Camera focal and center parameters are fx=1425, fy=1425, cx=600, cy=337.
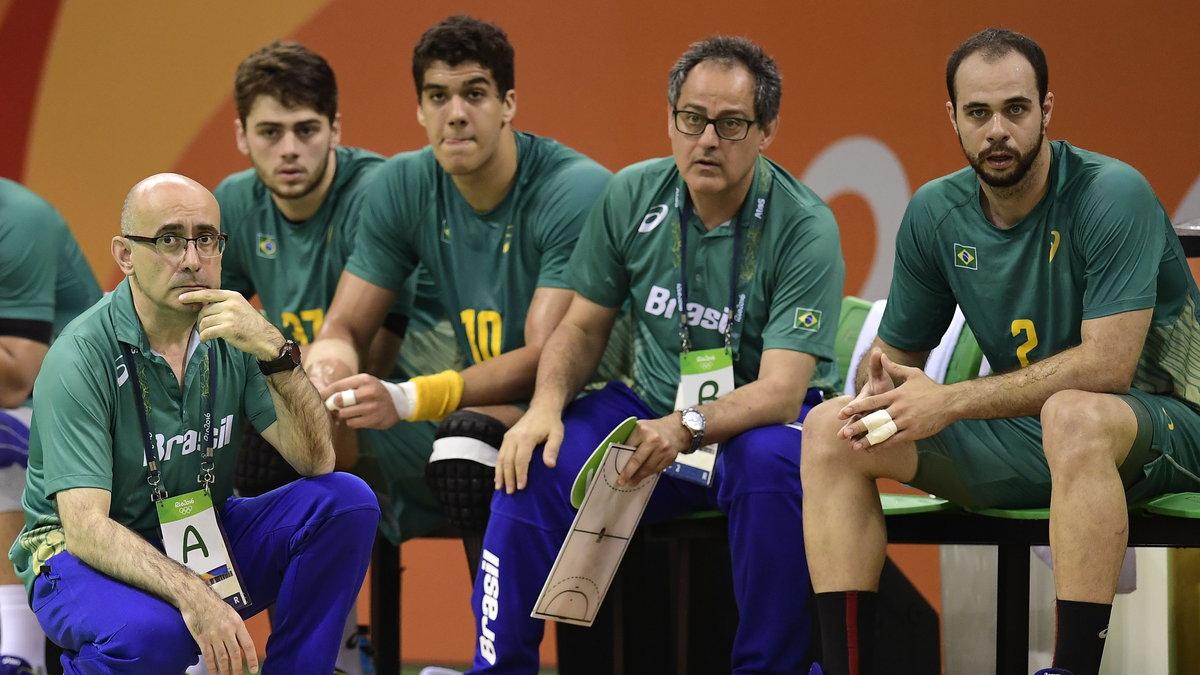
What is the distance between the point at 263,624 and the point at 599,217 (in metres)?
1.88

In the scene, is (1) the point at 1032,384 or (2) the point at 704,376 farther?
(2) the point at 704,376

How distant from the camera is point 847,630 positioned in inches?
Result: 91.4

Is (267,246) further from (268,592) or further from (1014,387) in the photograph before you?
(1014,387)

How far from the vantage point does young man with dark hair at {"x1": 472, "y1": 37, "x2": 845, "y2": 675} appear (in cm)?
253

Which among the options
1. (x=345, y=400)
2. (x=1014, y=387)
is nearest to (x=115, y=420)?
(x=345, y=400)

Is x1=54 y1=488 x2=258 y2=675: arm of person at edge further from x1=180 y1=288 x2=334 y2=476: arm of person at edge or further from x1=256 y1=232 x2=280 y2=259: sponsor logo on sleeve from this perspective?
x1=256 y1=232 x2=280 y2=259: sponsor logo on sleeve

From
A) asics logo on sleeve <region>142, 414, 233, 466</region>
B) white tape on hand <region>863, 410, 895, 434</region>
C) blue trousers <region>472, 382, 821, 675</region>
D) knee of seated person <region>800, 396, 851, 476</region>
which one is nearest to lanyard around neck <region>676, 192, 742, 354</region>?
blue trousers <region>472, 382, 821, 675</region>

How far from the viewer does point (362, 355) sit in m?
3.21

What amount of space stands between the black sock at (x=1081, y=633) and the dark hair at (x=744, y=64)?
1.15m

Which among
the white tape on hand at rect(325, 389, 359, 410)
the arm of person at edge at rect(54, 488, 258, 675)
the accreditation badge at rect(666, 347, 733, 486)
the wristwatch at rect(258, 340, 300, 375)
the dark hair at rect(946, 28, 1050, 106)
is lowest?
the arm of person at edge at rect(54, 488, 258, 675)

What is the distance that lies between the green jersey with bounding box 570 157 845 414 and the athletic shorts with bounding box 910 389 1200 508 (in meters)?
0.37

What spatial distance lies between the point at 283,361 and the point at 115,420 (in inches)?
11.1

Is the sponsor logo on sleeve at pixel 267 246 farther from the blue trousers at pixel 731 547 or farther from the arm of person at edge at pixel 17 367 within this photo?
the blue trousers at pixel 731 547

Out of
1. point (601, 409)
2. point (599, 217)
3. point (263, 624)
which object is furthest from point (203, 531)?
point (263, 624)
